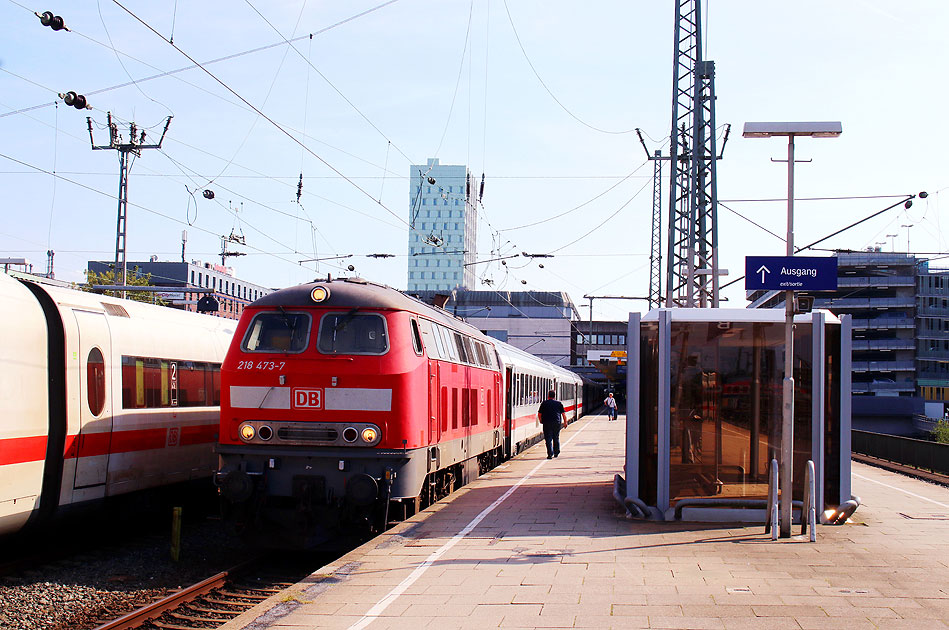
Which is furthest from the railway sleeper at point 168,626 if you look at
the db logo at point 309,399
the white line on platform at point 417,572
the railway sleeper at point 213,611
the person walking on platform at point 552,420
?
the person walking on platform at point 552,420

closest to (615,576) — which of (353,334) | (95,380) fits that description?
(353,334)

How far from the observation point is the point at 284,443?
11055mm

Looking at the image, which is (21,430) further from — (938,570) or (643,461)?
(938,570)

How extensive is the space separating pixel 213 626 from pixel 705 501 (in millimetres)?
6491

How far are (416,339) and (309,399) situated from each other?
1655mm

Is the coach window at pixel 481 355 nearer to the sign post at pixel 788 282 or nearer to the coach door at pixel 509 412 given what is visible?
the coach door at pixel 509 412

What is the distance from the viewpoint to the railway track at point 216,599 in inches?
332

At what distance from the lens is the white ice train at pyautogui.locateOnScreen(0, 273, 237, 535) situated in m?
9.73

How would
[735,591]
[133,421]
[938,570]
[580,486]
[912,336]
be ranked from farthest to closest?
[912,336]
[580,486]
[133,421]
[938,570]
[735,591]

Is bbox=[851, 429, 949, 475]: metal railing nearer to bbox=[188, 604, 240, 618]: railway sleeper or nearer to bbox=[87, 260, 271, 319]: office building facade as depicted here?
bbox=[188, 604, 240, 618]: railway sleeper

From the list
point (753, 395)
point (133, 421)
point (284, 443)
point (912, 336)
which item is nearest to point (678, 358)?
point (753, 395)

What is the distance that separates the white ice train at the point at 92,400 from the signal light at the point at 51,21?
3.56 m

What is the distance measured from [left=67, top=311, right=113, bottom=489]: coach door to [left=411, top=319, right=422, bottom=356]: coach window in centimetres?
397

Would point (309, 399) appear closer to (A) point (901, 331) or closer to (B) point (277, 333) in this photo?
(B) point (277, 333)
